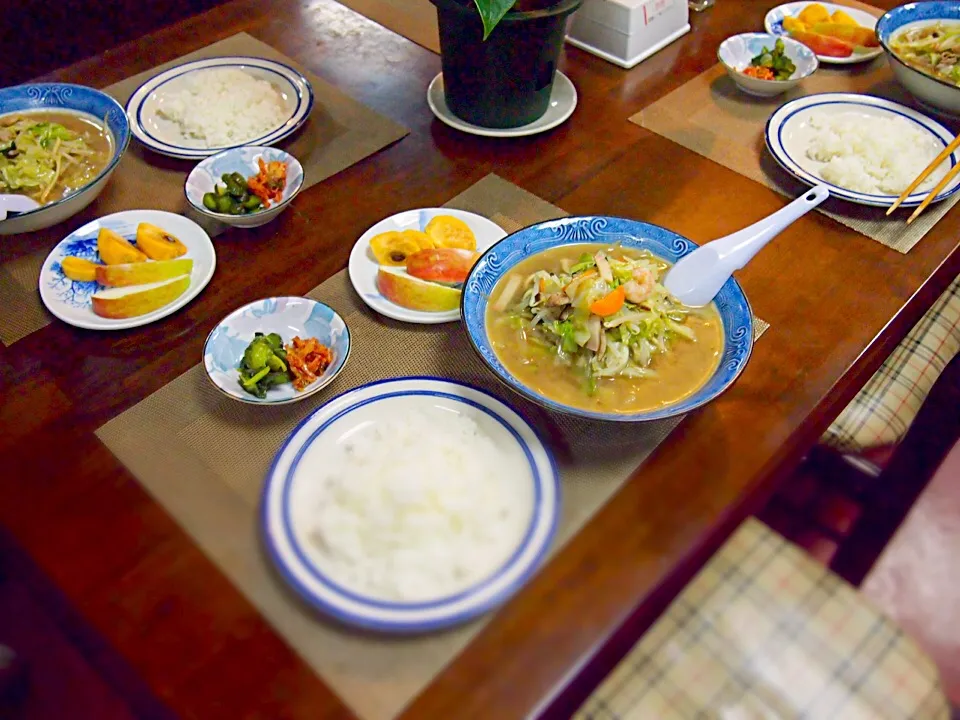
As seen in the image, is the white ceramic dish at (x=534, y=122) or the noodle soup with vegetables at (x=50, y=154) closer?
the noodle soup with vegetables at (x=50, y=154)

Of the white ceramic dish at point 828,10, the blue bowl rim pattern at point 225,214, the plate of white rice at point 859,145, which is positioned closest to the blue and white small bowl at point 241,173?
the blue bowl rim pattern at point 225,214

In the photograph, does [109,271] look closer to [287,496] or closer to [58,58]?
[287,496]

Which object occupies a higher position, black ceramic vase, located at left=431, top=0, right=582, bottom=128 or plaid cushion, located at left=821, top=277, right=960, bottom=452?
black ceramic vase, located at left=431, top=0, right=582, bottom=128

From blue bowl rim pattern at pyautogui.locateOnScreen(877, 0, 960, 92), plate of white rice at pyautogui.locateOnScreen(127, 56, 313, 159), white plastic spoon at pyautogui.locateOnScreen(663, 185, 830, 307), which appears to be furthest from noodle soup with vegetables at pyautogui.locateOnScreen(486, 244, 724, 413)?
blue bowl rim pattern at pyautogui.locateOnScreen(877, 0, 960, 92)

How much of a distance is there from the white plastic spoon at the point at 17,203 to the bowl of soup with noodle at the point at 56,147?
0.01 m

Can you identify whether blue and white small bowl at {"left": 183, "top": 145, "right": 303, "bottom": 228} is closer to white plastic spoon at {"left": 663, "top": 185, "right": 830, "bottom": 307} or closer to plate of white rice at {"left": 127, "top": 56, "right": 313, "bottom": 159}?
plate of white rice at {"left": 127, "top": 56, "right": 313, "bottom": 159}

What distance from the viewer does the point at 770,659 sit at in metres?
1.17

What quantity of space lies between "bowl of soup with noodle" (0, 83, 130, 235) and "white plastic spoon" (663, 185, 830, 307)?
102 cm

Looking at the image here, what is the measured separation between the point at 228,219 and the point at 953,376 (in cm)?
147

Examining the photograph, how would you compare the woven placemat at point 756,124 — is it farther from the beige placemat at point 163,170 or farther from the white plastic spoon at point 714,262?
the beige placemat at point 163,170

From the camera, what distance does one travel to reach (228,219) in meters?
1.25

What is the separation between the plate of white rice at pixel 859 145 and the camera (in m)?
1.35

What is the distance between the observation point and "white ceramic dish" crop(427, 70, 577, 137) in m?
1.50

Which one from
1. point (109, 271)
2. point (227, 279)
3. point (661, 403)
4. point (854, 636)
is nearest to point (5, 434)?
point (109, 271)
